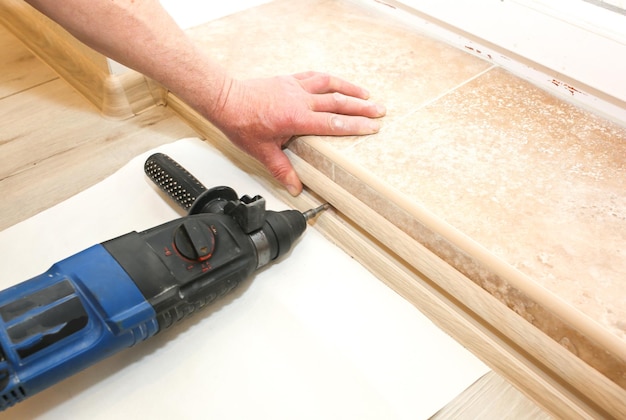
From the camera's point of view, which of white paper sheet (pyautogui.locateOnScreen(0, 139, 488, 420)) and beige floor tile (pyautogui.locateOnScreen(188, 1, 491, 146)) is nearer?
white paper sheet (pyautogui.locateOnScreen(0, 139, 488, 420))

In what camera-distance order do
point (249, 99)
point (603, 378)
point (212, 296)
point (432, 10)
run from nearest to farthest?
A: point (603, 378)
point (212, 296)
point (249, 99)
point (432, 10)

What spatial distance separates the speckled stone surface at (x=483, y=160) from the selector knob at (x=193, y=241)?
25 cm

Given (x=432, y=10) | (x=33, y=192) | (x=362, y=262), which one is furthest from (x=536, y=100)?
(x=33, y=192)

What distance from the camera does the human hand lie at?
2.67ft

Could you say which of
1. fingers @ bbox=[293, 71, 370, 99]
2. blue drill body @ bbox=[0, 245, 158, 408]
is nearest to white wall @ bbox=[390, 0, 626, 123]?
fingers @ bbox=[293, 71, 370, 99]

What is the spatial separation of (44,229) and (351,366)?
0.53m

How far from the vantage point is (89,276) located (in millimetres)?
608

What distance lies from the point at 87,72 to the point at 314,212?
0.60 m

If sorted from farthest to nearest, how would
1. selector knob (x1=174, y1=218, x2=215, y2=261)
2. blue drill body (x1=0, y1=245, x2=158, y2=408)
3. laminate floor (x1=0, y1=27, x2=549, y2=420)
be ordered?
laminate floor (x1=0, y1=27, x2=549, y2=420)
selector knob (x1=174, y1=218, x2=215, y2=261)
blue drill body (x1=0, y1=245, x2=158, y2=408)

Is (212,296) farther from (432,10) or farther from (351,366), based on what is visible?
(432,10)

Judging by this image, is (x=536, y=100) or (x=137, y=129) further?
(x=137, y=129)

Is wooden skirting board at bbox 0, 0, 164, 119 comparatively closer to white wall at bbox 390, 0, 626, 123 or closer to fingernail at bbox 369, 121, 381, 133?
fingernail at bbox 369, 121, 381, 133

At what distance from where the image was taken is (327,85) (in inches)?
35.1

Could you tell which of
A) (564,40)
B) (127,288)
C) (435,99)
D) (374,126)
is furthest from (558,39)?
(127,288)
